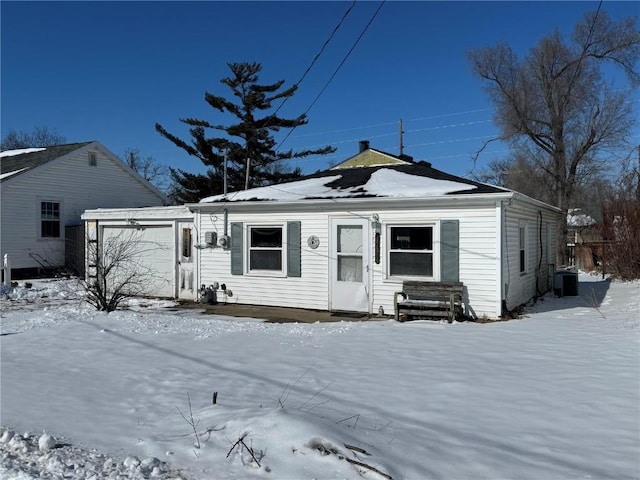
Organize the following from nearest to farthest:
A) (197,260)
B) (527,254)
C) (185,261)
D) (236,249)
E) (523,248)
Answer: (523,248) < (236,249) < (527,254) < (197,260) < (185,261)

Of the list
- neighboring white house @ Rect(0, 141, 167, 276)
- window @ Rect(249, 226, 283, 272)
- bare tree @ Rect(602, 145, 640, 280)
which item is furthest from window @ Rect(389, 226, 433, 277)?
neighboring white house @ Rect(0, 141, 167, 276)

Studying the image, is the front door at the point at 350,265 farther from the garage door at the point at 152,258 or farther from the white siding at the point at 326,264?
the garage door at the point at 152,258

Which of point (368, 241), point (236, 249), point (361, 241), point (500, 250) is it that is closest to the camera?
point (500, 250)

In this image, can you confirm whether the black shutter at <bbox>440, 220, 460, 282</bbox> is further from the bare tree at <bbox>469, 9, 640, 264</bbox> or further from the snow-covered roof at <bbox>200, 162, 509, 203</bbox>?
the bare tree at <bbox>469, 9, 640, 264</bbox>

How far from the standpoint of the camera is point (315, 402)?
14.1 feet

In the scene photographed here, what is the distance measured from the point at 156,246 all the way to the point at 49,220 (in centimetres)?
857

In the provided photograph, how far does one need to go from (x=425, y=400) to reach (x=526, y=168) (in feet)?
105

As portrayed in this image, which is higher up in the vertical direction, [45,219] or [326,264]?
[45,219]

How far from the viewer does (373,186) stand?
440 inches

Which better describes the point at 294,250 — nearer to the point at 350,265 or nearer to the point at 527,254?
the point at 350,265

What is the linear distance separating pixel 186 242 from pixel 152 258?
146 centimetres

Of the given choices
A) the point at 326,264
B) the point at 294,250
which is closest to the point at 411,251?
the point at 326,264

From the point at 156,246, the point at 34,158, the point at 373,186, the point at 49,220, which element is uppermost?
the point at 34,158

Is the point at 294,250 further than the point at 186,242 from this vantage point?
No
